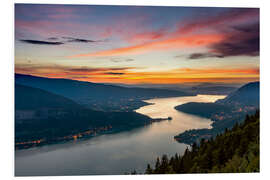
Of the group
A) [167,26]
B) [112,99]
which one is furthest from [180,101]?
[167,26]

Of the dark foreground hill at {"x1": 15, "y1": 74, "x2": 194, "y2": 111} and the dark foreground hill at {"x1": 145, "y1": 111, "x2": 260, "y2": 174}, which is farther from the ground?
the dark foreground hill at {"x1": 15, "y1": 74, "x2": 194, "y2": 111}

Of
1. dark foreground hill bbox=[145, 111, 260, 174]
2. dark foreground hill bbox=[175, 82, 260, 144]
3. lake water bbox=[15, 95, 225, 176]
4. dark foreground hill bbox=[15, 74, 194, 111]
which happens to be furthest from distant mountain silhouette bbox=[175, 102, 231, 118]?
dark foreground hill bbox=[145, 111, 260, 174]

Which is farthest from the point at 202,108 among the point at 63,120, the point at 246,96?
the point at 63,120

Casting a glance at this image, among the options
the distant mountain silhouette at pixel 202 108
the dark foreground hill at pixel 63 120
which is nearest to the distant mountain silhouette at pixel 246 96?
the distant mountain silhouette at pixel 202 108

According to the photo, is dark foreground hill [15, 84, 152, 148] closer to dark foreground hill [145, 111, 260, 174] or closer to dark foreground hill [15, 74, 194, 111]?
dark foreground hill [15, 74, 194, 111]

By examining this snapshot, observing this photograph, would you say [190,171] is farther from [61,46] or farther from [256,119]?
[61,46]
